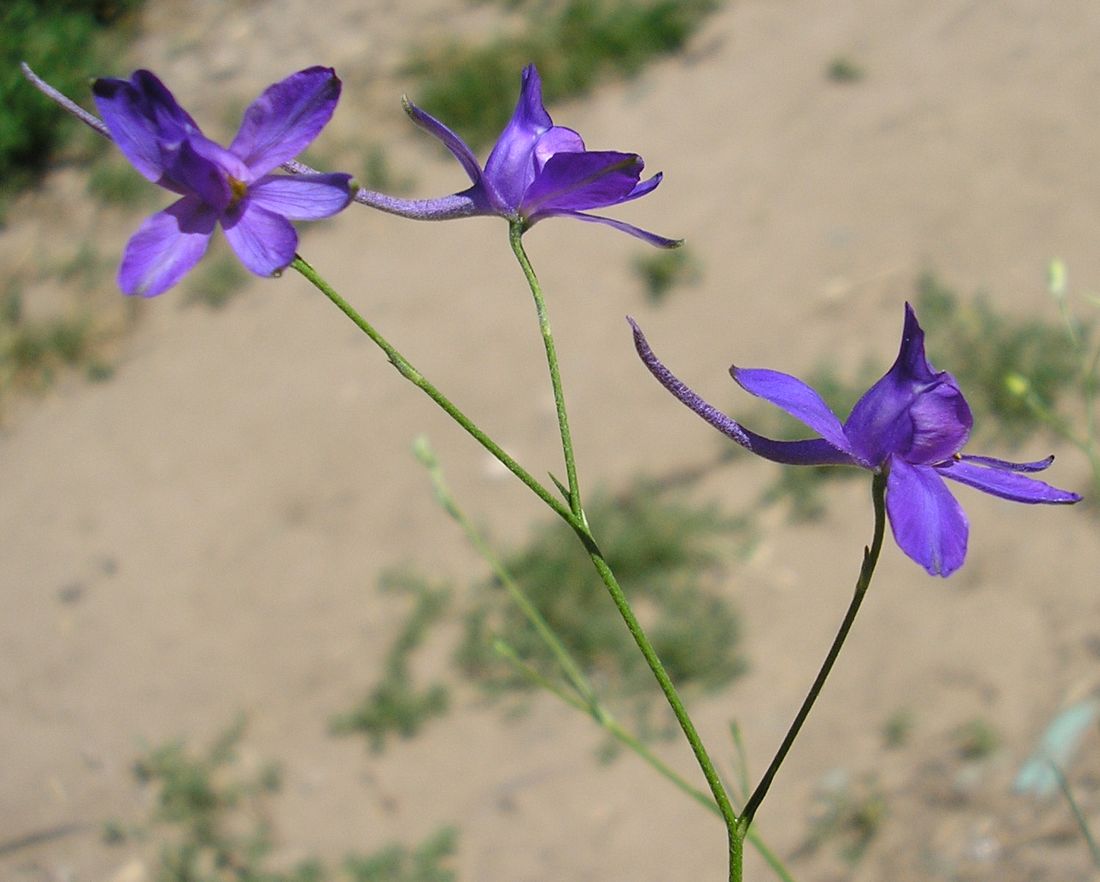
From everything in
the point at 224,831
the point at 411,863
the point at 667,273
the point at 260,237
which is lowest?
the point at 260,237

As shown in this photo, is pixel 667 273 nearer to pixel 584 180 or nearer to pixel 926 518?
pixel 584 180

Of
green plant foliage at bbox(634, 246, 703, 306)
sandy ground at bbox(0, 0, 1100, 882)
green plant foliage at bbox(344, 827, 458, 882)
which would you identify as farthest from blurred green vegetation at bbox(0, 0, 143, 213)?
green plant foliage at bbox(344, 827, 458, 882)

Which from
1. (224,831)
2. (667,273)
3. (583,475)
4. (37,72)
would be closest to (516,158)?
(224,831)

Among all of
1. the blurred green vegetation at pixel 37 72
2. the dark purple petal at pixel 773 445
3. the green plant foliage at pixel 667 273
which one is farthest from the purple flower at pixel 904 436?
the blurred green vegetation at pixel 37 72

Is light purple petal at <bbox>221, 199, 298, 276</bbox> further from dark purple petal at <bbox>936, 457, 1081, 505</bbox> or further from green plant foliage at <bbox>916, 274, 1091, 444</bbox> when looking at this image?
green plant foliage at <bbox>916, 274, 1091, 444</bbox>

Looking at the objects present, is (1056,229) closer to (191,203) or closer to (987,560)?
(987,560)
